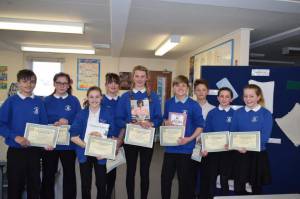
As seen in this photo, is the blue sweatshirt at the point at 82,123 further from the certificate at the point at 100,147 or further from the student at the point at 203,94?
the student at the point at 203,94

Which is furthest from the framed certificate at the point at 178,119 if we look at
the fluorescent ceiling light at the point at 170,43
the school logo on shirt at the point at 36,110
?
the fluorescent ceiling light at the point at 170,43

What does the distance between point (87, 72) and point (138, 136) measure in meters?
6.15

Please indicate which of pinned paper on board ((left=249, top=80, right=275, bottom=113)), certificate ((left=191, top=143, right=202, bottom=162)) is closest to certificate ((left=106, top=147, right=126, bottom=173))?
certificate ((left=191, top=143, right=202, bottom=162))

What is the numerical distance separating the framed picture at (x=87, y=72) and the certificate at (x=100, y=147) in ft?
20.0

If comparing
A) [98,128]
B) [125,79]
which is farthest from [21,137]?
[125,79]

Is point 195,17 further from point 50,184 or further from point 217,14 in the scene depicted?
point 50,184

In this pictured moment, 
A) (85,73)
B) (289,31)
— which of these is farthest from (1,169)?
(85,73)

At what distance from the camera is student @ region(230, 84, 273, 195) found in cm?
272

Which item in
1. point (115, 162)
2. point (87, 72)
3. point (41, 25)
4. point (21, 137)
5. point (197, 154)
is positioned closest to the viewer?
point (21, 137)

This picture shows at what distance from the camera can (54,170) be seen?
2.95 m

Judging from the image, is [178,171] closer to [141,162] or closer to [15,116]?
[141,162]

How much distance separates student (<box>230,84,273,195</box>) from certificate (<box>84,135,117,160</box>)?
1230 millimetres

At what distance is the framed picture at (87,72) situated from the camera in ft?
27.6

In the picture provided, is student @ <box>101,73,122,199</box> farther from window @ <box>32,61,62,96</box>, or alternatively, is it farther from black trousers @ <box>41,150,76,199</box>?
window @ <box>32,61,62,96</box>
